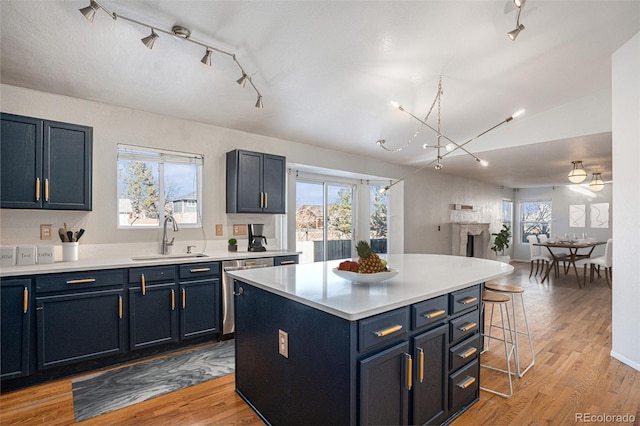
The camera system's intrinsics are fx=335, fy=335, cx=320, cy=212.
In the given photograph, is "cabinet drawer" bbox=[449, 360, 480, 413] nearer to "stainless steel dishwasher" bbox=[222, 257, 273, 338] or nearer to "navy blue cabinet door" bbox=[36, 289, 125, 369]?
"stainless steel dishwasher" bbox=[222, 257, 273, 338]

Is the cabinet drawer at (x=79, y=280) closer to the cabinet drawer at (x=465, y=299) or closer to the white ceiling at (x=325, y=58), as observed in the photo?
the white ceiling at (x=325, y=58)

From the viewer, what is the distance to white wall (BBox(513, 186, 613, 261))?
8.59m

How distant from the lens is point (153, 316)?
2.97 meters

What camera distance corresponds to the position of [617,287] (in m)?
3.09

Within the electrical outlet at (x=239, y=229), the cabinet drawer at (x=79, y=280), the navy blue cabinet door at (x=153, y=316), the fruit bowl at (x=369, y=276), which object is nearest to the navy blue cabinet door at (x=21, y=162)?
the cabinet drawer at (x=79, y=280)

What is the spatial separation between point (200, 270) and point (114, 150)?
4.75 feet

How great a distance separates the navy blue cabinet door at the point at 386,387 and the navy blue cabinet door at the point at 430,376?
0.09 meters

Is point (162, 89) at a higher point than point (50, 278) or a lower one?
higher

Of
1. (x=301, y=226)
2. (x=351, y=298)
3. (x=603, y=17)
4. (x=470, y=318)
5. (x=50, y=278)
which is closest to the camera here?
(x=351, y=298)

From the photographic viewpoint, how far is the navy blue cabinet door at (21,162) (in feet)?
8.38

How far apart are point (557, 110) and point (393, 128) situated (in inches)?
82.9

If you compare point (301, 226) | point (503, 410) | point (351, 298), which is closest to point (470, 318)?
point (503, 410)

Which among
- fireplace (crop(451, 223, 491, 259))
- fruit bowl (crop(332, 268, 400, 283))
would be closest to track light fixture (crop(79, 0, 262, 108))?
fruit bowl (crop(332, 268, 400, 283))

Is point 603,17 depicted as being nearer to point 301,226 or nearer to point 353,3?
point 353,3
